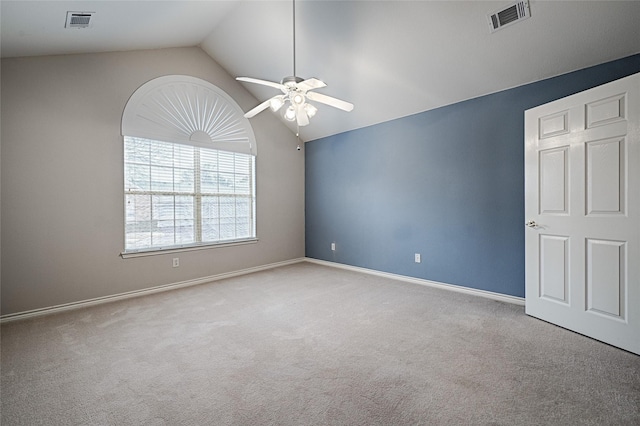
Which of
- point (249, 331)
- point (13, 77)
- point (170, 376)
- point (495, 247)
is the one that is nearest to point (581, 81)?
point (495, 247)

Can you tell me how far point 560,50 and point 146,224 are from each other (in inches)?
196

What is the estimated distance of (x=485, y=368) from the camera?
1.98 m

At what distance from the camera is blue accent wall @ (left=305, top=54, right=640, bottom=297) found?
129 inches

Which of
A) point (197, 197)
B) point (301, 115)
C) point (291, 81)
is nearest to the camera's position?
point (291, 81)

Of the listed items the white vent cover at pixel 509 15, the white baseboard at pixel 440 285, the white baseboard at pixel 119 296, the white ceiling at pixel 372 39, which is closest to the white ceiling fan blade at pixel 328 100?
the white ceiling at pixel 372 39

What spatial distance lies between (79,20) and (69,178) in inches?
63.0

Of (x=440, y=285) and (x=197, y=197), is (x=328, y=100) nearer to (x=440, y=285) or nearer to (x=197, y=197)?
(x=197, y=197)

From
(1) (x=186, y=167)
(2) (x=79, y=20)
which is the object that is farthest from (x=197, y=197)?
(2) (x=79, y=20)

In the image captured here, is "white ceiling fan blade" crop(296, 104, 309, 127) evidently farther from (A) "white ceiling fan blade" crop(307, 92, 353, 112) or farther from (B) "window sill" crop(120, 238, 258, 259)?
(B) "window sill" crop(120, 238, 258, 259)

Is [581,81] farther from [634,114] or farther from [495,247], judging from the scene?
[495,247]

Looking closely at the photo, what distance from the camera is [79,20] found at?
2.58 m

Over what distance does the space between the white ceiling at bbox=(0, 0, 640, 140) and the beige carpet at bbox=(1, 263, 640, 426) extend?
260 centimetres

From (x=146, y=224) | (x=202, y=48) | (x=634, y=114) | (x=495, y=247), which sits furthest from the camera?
(x=202, y=48)

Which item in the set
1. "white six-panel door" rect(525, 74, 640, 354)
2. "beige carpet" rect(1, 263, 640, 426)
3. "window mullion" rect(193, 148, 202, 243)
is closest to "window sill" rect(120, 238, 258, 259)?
"window mullion" rect(193, 148, 202, 243)
